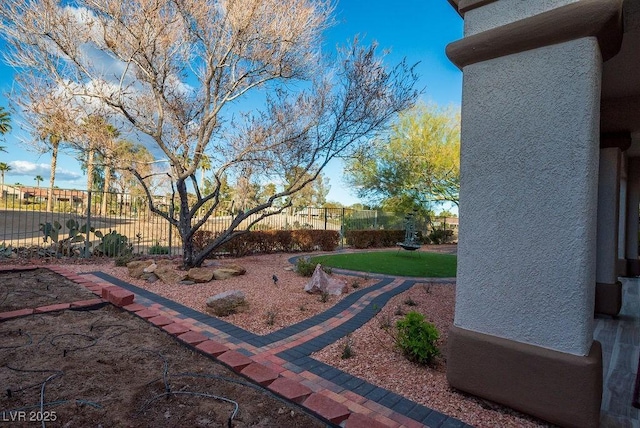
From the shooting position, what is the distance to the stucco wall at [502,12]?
8.00 ft

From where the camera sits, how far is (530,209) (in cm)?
236

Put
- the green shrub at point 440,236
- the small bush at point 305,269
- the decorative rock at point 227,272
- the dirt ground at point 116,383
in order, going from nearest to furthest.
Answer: the dirt ground at point 116,383 → the decorative rock at point 227,272 → the small bush at point 305,269 → the green shrub at point 440,236

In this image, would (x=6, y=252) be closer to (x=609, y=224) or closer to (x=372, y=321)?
(x=372, y=321)

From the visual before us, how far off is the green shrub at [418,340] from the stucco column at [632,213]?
8.29 metres

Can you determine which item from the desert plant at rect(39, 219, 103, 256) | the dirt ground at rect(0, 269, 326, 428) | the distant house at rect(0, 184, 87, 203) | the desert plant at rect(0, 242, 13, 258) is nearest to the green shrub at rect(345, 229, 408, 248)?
the desert plant at rect(39, 219, 103, 256)

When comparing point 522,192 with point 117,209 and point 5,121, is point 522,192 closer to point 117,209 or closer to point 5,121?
point 117,209

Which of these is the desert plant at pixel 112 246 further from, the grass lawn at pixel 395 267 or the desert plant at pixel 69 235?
the grass lawn at pixel 395 267

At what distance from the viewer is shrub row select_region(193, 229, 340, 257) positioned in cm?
1005

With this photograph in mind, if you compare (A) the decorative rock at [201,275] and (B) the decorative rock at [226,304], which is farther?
(A) the decorative rock at [201,275]

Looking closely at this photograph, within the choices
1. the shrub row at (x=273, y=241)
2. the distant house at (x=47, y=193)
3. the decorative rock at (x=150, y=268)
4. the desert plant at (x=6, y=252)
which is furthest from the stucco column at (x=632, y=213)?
the desert plant at (x=6, y=252)

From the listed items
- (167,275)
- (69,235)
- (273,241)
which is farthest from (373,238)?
(69,235)

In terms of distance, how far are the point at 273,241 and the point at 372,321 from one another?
7850 mm

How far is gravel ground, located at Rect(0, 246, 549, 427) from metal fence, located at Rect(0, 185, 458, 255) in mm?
1546

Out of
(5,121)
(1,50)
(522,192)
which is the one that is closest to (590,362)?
(522,192)
